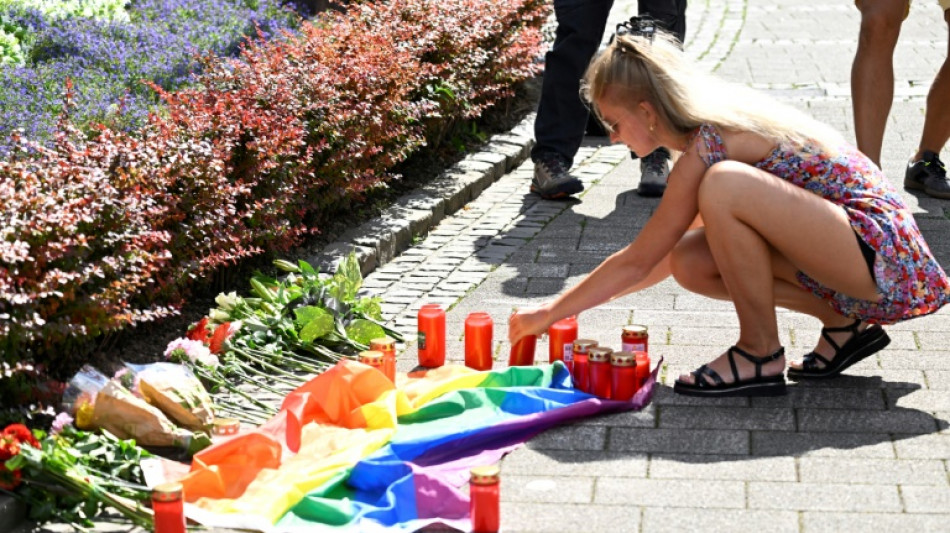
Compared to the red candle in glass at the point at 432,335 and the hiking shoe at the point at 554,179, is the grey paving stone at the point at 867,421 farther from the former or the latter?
the hiking shoe at the point at 554,179

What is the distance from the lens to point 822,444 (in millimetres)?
3943

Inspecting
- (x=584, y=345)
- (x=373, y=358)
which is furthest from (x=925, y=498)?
(x=373, y=358)

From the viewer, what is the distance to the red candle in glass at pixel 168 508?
3211 mm

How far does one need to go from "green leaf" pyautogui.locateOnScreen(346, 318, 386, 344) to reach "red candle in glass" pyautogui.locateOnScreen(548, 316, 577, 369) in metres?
0.66

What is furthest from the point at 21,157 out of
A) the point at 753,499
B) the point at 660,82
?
the point at 753,499

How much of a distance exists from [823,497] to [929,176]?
11.7 feet

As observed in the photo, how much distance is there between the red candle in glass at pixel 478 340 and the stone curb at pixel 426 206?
3.58ft

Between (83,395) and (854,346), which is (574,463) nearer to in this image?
(854,346)

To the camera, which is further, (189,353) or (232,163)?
(232,163)

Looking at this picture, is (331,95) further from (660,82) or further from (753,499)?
(753,499)

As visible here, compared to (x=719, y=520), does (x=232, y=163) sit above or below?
above

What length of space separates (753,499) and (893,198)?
1.16m

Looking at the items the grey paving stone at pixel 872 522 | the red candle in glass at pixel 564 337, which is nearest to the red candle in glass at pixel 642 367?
the red candle in glass at pixel 564 337

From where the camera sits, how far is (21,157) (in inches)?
180
